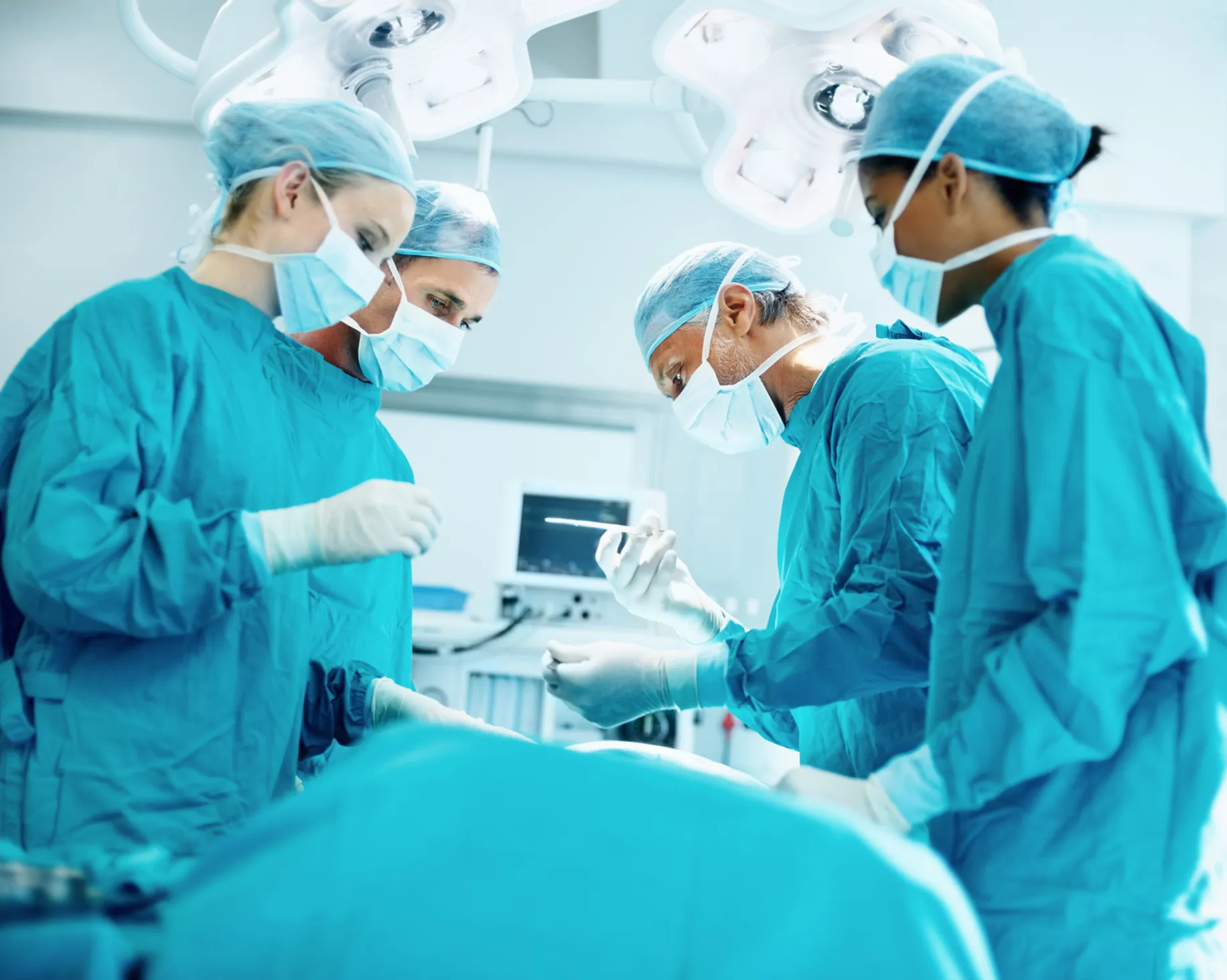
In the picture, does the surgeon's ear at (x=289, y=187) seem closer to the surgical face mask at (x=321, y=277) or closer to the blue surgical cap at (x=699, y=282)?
the surgical face mask at (x=321, y=277)

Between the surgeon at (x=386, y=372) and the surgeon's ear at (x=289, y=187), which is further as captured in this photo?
the surgeon at (x=386, y=372)

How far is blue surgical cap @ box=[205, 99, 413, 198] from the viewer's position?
142 cm

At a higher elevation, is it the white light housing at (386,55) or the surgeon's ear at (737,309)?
the white light housing at (386,55)

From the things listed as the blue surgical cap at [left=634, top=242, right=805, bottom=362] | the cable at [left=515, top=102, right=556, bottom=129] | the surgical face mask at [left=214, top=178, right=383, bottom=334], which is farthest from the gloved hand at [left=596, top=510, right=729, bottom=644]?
the cable at [left=515, top=102, right=556, bottom=129]

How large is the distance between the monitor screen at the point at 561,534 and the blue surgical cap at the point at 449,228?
1.37 meters

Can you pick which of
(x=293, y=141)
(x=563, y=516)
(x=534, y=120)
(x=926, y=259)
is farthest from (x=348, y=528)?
(x=534, y=120)

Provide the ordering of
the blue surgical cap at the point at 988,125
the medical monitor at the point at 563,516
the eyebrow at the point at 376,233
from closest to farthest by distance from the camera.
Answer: the blue surgical cap at the point at 988,125 < the eyebrow at the point at 376,233 < the medical monitor at the point at 563,516

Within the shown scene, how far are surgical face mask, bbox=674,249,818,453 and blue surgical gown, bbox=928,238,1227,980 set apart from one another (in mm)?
789

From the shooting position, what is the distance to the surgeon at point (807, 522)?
54.3 inches

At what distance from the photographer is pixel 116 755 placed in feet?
3.84

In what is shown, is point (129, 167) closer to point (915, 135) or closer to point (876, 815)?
point (915, 135)

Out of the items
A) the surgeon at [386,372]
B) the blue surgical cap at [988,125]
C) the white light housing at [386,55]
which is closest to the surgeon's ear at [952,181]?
the blue surgical cap at [988,125]

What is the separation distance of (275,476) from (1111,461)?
99 cm

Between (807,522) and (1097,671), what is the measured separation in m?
0.71
